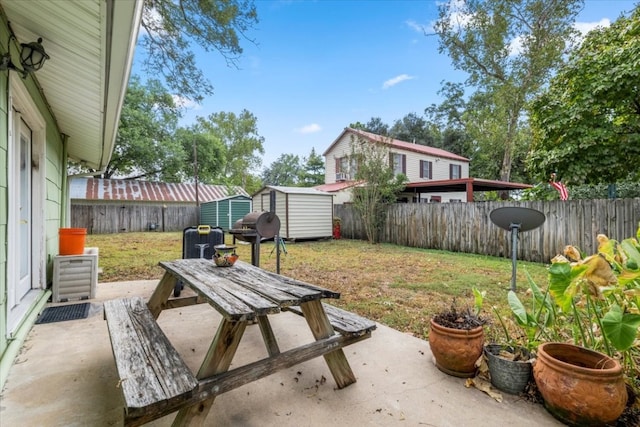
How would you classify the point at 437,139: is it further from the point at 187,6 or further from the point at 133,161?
the point at 187,6

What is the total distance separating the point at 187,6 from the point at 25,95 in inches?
108

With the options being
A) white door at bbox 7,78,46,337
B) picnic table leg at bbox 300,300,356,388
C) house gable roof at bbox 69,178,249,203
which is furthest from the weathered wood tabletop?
house gable roof at bbox 69,178,249,203

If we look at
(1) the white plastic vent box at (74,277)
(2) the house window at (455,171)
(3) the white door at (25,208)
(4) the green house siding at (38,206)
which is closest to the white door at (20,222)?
(3) the white door at (25,208)

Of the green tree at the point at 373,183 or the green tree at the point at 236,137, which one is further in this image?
the green tree at the point at 236,137

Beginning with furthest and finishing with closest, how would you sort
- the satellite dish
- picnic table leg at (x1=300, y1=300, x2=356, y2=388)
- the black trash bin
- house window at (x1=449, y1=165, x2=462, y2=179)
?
house window at (x1=449, y1=165, x2=462, y2=179), the black trash bin, the satellite dish, picnic table leg at (x1=300, y1=300, x2=356, y2=388)

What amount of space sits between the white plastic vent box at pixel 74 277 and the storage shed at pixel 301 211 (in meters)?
6.78

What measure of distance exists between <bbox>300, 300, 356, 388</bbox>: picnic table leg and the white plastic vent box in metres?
3.49

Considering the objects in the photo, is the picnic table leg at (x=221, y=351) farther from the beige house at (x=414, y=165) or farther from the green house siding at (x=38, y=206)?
the beige house at (x=414, y=165)

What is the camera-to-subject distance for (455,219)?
879 cm

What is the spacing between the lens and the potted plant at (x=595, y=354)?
1.56 meters

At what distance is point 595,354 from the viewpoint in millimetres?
1768

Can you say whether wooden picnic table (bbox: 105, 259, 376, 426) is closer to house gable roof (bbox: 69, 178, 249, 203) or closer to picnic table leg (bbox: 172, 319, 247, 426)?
picnic table leg (bbox: 172, 319, 247, 426)

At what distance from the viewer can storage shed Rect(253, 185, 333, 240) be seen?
1092 centimetres

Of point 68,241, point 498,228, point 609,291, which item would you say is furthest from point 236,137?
point 609,291
